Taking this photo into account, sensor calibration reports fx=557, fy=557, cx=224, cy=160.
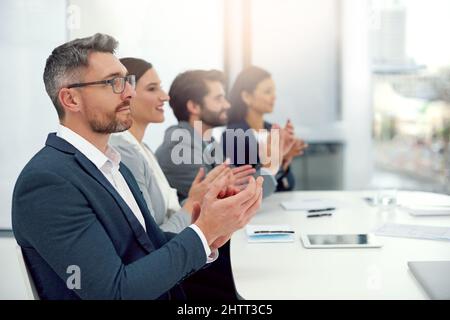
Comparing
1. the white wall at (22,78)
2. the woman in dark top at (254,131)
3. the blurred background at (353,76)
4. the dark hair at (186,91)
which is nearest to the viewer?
the white wall at (22,78)

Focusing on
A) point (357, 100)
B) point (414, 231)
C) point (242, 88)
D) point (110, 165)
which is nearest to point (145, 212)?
point (110, 165)

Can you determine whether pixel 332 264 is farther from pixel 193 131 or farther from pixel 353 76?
pixel 353 76

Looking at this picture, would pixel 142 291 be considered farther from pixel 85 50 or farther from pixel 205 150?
pixel 205 150

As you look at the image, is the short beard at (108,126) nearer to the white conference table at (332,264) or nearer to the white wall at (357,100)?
the white conference table at (332,264)

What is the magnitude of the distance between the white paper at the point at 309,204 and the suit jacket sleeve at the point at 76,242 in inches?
45.3

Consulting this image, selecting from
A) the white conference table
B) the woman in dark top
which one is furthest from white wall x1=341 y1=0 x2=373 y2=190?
the white conference table

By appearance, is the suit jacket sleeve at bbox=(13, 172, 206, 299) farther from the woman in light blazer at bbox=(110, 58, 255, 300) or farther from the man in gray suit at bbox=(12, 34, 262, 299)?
the woman in light blazer at bbox=(110, 58, 255, 300)

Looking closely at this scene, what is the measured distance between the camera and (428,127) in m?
3.25

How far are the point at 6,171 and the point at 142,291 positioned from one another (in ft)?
2.15

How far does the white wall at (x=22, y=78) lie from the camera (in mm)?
1467

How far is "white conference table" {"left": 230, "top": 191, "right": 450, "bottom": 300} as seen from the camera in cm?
121

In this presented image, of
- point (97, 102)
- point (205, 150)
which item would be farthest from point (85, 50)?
point (205, 150)

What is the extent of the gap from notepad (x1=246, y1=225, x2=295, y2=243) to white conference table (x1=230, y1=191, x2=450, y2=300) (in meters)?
0.03

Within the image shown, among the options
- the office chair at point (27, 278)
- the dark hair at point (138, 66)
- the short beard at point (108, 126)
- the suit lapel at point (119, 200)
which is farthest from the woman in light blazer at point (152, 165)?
the office chair at point (27, 278)
